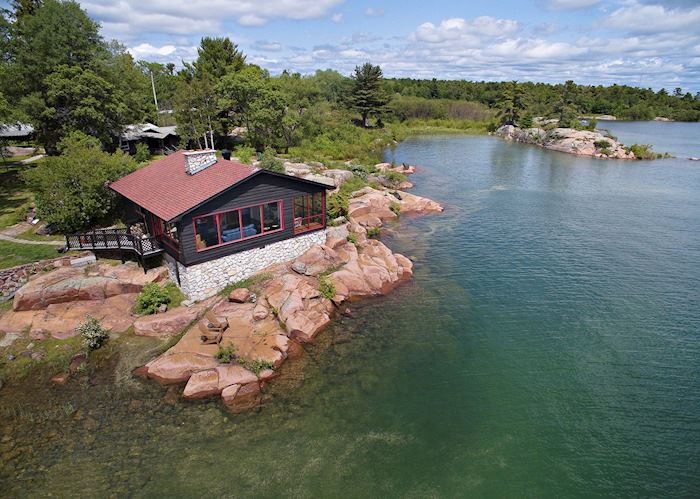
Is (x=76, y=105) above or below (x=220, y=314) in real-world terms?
above

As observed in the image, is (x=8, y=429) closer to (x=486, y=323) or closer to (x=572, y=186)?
(x=486, y=323)

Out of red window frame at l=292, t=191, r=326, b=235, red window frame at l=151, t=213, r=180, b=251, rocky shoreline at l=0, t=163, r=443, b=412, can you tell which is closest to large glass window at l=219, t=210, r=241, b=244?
red window frame at l=151, t=213, r=180, b=251

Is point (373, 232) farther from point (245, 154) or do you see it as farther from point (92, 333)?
point (245, 154)

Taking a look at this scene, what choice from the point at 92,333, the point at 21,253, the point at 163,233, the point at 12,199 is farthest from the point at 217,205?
the point at 12,199

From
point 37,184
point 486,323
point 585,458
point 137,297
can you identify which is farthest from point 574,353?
point 37,184

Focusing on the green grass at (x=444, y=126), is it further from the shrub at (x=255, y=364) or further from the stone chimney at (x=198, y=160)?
the shrub at (x=255, y=364)

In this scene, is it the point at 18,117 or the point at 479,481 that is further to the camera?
the point at 18,117

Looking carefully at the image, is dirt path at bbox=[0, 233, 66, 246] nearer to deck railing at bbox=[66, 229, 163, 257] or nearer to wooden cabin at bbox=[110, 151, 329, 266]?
deck railing at bbox=[66, 229, 163, 257]
